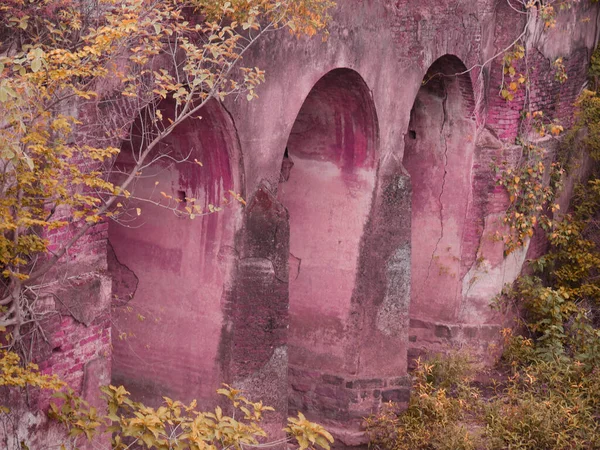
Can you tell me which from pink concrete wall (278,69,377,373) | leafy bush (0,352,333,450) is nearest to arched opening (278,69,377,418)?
pink concrete wall (278,69,377,373)

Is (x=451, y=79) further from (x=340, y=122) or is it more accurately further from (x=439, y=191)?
(x=340, y=122)

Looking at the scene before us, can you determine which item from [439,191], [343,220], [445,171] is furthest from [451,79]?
[343,220]

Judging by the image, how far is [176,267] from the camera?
317 inches

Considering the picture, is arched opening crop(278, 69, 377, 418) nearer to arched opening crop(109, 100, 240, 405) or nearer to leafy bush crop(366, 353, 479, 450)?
leafy bush crop(366, 353, 479, 450)

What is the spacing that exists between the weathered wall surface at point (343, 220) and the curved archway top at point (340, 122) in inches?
0.6

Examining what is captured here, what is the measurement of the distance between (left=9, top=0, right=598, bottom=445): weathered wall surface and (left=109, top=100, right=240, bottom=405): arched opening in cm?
2

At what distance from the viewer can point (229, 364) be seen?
310 inches

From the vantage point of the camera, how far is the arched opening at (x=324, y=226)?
924cm

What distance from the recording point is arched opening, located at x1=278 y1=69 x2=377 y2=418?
924cm

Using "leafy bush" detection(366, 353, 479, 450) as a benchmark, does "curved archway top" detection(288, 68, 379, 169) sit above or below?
above

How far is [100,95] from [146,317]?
2.54m

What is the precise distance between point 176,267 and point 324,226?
197 centimetres

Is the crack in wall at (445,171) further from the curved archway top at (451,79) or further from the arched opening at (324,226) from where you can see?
the arched opening at (324,226)

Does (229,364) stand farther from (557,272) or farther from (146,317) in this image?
(557,272)
